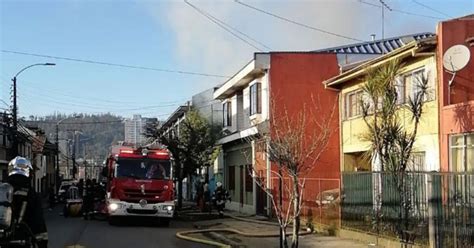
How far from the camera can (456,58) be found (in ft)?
64.6

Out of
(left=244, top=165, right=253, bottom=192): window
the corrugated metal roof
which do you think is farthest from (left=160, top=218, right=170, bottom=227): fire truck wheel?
the corrugated metal roof

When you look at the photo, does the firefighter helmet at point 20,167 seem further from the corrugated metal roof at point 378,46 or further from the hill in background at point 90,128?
the hill in background at point 90,128

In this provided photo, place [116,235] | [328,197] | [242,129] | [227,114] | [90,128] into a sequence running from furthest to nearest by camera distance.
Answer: [90,128]
[227,114]
[242,129]
[328,197]
[116,235]

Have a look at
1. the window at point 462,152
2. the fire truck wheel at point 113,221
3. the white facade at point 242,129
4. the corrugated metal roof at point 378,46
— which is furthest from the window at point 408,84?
the fire truck wheel at point 113,221

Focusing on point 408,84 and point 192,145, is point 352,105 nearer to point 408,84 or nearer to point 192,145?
point 408,84

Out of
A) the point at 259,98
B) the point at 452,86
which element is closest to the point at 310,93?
the point at 259,98

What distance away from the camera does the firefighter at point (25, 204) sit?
905cm

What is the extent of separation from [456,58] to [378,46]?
16574 millimetres

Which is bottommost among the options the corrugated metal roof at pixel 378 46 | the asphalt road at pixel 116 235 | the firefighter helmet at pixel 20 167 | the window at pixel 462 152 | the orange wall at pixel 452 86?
the asphalt road at pixel 116 235

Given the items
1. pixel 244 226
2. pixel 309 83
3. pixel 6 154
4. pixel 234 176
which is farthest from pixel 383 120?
pixel 6 154

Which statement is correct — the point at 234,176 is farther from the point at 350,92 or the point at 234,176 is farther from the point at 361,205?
the point at 361,205

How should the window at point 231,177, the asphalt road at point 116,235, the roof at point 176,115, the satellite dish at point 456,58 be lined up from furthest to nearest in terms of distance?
the roof at point 176,115 < the window at point 231,177 < the asphalt road at point 116,235 < the satellite dish at point 456,58

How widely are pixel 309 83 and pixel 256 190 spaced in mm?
5739

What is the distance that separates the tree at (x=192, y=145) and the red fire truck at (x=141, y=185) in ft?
33.5
